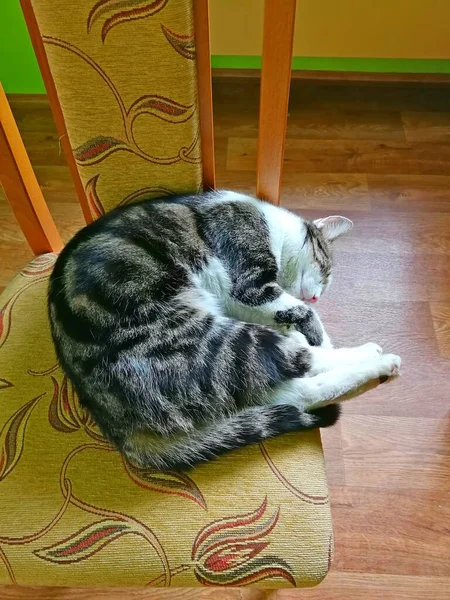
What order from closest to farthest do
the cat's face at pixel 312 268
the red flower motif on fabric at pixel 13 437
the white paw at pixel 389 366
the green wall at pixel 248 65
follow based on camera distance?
the red flower motif on fabric at pixel 13 437, the white paw at pixel 389 366, the cat's face at pixel 312 268, the green wall at pixel 248 65

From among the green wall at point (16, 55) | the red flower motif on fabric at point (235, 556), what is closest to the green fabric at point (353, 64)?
the green wall at point (16, 55)

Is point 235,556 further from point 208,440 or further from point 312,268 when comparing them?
point 312,268

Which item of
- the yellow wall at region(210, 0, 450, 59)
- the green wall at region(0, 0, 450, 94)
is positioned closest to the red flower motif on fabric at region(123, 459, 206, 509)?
the yellow wall at region(210, 0, 450, 59)

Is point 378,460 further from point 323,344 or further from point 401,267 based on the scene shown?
point 401,267

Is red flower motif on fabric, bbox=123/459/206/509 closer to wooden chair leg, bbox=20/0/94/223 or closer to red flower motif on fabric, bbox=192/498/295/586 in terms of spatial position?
red flower motif on fabric, bbox=192/498/295/586

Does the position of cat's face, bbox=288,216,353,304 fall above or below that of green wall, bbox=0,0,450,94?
above

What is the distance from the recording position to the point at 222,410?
0.76 metres

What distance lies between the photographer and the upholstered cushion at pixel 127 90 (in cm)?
66

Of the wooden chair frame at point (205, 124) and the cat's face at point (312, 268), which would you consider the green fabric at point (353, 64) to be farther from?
the wooden chair frame at point (205, 124)

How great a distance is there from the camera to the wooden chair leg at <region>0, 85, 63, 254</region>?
2.69ft

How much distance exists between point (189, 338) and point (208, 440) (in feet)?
0.52

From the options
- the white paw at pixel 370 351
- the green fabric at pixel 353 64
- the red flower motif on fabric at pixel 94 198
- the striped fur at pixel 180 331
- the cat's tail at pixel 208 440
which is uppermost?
the red flower motif on fabric at pixel 94 198

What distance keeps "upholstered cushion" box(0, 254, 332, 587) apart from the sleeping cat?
4cm

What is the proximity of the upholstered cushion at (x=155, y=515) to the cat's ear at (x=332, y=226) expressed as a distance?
0.56 m
